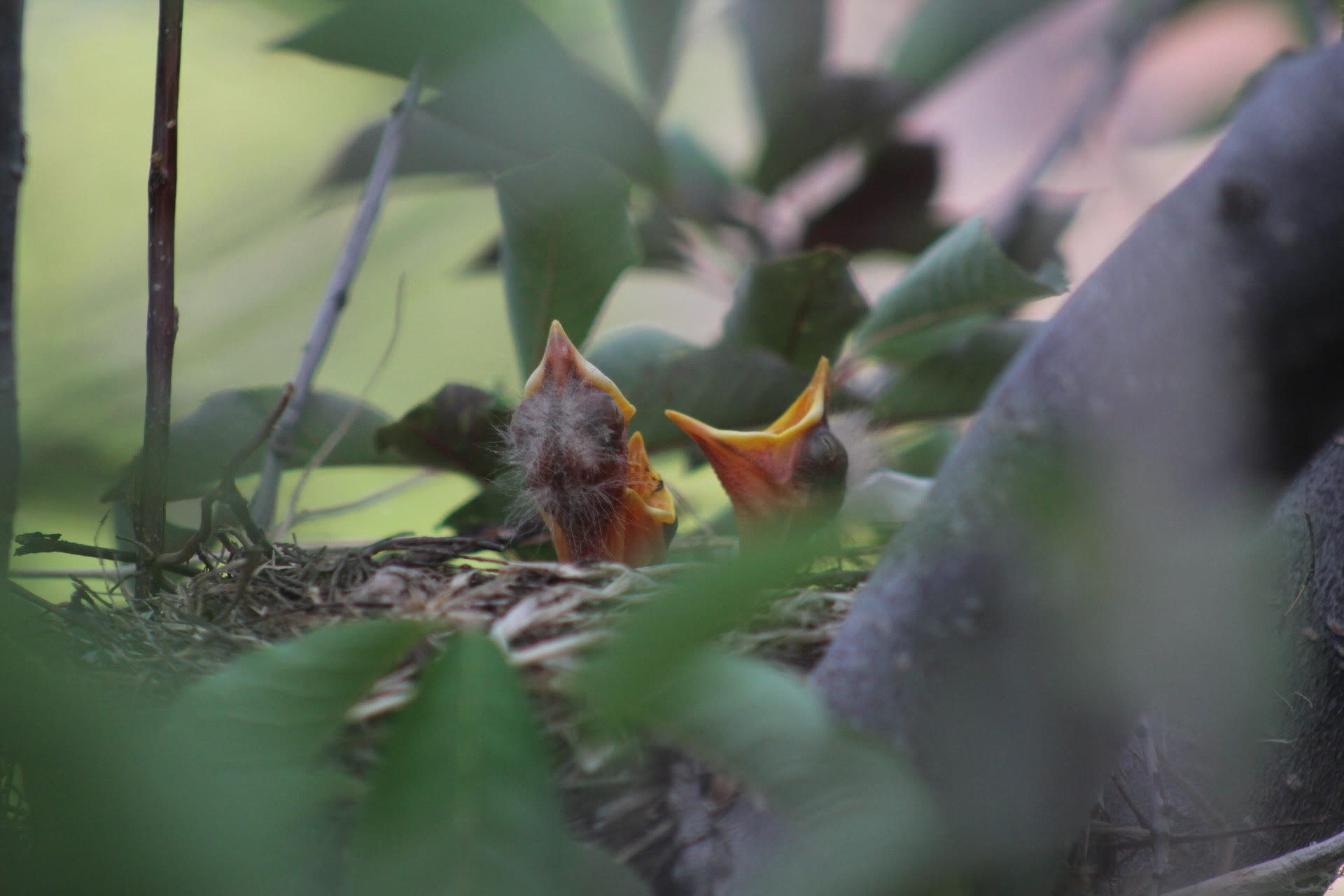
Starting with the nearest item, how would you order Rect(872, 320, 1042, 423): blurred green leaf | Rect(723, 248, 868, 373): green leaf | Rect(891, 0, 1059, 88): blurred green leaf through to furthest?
Rect(723, 248, 868, 373): green leaf → Rect(872, 320, 1042, 423): blurred green leaf → Rect(891, 0, 1059, 88): blurred green leaf

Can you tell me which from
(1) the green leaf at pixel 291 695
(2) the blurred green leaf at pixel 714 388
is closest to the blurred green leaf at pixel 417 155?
(2) the blurred green leaf at pixel 714 388

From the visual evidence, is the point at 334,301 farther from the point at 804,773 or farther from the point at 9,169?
the point at 804,773

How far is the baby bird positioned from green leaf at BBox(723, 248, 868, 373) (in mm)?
247

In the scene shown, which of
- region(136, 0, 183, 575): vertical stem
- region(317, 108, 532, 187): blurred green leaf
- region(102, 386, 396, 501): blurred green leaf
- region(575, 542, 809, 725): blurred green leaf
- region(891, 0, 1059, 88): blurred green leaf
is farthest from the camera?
region(891, 0, 1059, 88): blurred green leaf

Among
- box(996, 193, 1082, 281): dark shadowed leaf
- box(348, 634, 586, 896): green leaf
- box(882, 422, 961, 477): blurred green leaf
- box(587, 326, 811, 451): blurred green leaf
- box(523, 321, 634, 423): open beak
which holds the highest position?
box(996, 193, 1082, 281): dark shadowed leaf

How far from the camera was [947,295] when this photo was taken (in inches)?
38.8

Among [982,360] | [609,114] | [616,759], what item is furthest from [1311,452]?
[609,114]

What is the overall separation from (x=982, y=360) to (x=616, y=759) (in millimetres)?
782

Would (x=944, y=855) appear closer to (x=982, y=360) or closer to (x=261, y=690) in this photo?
(x=261, y=690)

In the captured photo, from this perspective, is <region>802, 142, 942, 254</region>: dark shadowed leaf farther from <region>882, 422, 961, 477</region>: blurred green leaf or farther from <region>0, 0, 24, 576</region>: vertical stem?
<region>0, 0, 24, 576</region>: vertical stem

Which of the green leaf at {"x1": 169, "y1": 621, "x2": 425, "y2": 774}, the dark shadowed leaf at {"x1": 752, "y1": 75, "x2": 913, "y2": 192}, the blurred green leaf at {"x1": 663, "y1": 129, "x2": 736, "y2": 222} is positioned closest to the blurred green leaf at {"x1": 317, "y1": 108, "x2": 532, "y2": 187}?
the blurred green leaf at {"x1": 663, "y1": 129, "x2": 736, "y2": 222}

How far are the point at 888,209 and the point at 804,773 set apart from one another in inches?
54.9

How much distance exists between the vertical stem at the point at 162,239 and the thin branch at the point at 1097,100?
113 cm

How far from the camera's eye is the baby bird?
28.7 inches
